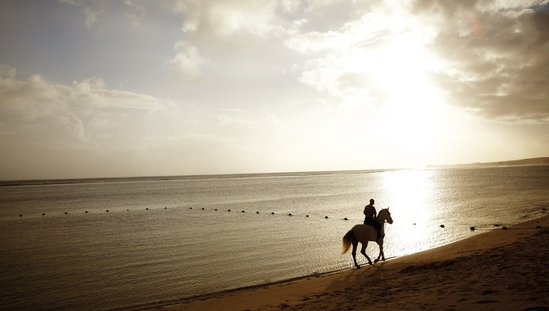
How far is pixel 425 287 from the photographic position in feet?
36.6

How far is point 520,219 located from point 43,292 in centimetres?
3448

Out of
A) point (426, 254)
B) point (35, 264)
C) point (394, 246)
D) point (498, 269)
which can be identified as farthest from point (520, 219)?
point (35, 264)

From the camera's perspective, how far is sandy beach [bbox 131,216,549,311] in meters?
9.05

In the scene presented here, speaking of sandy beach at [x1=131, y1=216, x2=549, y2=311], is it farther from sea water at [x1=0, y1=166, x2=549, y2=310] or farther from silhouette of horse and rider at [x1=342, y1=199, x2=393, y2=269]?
sea water at [x1=0, y1=166, x2=549, y2=310]

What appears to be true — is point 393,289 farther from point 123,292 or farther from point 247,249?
point 247,249

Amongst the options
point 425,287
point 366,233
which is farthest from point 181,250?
point 425,287

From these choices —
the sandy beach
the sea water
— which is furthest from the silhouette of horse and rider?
the sea water

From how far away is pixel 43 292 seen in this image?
1590cm

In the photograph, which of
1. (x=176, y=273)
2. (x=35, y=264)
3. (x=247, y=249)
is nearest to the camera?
(x=176, y=273)

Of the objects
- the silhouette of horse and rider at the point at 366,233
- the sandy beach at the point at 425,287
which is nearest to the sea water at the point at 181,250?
the silhouette of horse and rider at the point at 366,233

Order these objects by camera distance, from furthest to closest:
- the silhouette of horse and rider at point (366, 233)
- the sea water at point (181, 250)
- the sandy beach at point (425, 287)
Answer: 1. the silhouette of horse and rider at point (366, 233)
2. the sea water at point (181, 250)
3. the sandy beach at point (425, 287)

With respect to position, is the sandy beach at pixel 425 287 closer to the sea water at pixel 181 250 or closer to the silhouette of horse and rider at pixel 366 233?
the silhouette of horse and rider at pixel 366 233

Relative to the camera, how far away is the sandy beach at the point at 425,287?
9.05m

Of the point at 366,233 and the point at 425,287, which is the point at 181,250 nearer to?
the point at 366,233
